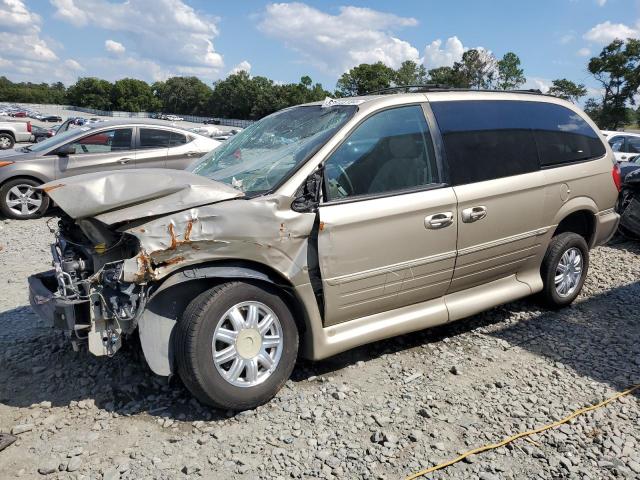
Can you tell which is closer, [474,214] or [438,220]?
→ [438,220]

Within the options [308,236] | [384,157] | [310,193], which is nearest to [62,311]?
[308,236]

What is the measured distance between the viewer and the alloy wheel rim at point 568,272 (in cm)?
477

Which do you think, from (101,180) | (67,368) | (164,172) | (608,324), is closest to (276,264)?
(164,172)

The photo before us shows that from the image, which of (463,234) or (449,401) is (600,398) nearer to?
(449,401)

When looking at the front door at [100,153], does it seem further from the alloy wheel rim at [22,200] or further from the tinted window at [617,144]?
the tinted window at [617,144]

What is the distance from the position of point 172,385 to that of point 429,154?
243 cm

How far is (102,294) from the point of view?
288 centimetres

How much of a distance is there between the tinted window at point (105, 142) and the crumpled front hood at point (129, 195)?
6.27m

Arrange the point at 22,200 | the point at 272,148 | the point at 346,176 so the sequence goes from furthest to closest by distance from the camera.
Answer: the point at 22,200 → the point at 272,148 → the point at 346,176

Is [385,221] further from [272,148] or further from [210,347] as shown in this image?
[210,347]

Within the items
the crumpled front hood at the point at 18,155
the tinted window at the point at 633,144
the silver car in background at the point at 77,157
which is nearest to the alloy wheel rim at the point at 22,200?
the silver car in background at the point at 77,157

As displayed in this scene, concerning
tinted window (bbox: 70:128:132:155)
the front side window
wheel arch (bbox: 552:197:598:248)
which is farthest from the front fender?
tinted window (bbox: 70:128:132:155)

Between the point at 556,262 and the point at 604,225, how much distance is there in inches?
33.4

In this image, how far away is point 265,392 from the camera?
3143 millimetres
